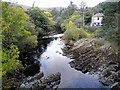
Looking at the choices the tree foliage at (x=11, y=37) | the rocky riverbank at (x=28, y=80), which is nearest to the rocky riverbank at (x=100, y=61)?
the rocky riverbank at (x=28, y=80)

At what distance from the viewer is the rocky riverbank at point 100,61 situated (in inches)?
625

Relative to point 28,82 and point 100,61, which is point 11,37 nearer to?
point 28,82

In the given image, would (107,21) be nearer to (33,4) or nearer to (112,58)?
(112,58)

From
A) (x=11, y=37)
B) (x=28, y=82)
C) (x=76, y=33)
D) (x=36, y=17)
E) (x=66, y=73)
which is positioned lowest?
(x=66, y=73)

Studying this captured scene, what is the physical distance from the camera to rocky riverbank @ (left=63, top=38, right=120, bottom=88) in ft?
52.1

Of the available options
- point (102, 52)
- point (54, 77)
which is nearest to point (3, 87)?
point (54, 77)

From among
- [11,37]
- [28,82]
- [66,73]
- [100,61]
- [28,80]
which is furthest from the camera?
[100,61]

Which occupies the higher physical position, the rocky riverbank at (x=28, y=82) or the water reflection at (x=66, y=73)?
the rocky riverbank at (x=28, y=82)

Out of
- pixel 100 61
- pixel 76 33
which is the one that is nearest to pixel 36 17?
pixel 76 33

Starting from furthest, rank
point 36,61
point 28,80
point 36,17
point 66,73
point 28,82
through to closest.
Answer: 1. point 36,17
2. point 36,61
3. point 66,73
4. point 28,80
5. point 28,82

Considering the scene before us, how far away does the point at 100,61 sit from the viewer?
773 inches

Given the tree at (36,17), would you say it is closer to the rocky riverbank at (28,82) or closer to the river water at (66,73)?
the river water at (66,73)

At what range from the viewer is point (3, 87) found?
42.1 feet

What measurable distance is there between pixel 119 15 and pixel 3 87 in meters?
11.3
